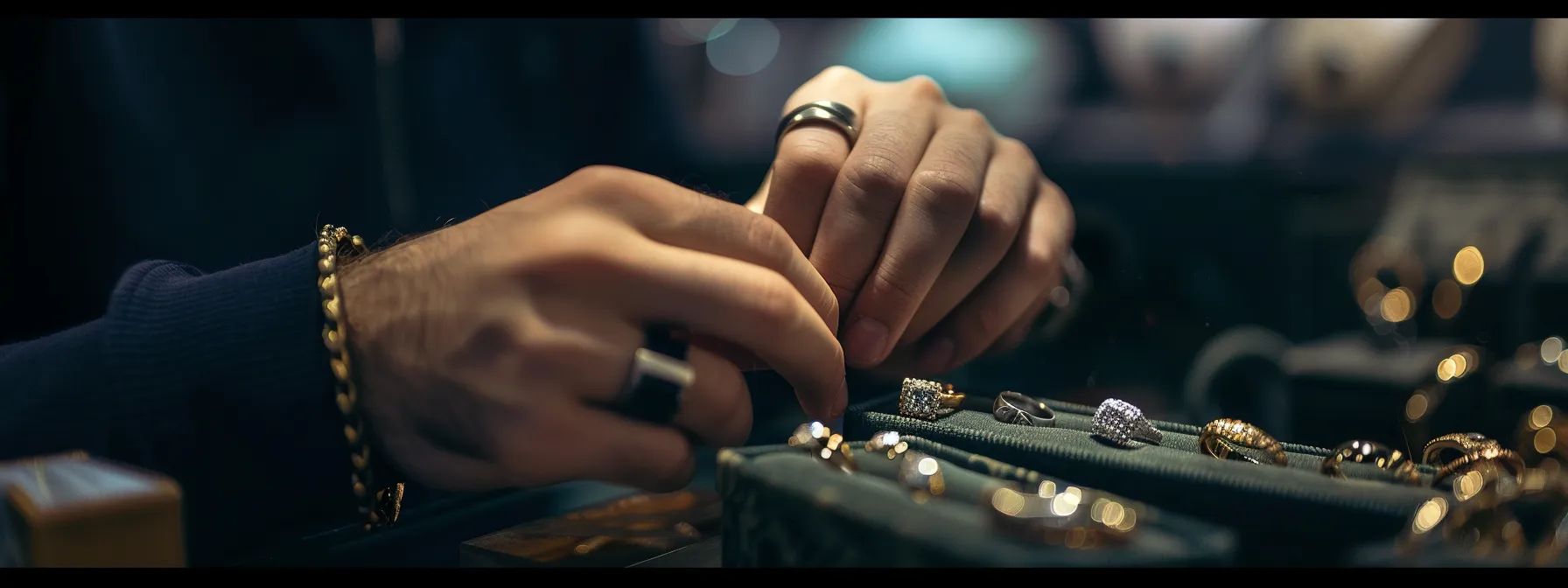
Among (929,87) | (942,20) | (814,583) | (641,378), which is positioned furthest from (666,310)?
(942,20)

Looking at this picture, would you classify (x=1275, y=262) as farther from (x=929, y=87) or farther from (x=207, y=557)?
(x=207, y=557)

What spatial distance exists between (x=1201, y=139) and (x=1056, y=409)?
0.46 metres

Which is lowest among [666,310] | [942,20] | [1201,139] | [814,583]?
[814,583]

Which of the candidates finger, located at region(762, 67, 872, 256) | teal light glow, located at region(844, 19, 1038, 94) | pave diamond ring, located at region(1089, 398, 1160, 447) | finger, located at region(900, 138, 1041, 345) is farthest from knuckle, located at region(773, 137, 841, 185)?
teal light glow, located at region(844, 19, 1038, 94)

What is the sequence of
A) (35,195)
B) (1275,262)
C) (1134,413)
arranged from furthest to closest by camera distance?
(1275,262)
(35,195)
(1134,413)

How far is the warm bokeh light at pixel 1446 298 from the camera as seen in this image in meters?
0.71

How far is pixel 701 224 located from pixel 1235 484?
0.24m

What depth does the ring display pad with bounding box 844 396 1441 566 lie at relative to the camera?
30 cm

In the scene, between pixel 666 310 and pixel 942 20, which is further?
pixel 942 20

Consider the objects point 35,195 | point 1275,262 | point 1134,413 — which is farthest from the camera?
point 1275,262

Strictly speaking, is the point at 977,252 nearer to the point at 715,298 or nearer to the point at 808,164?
the point at 808,164

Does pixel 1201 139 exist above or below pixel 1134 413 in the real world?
above

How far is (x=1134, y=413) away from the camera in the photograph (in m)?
0.40

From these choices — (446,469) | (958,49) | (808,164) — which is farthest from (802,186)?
(958,49)
